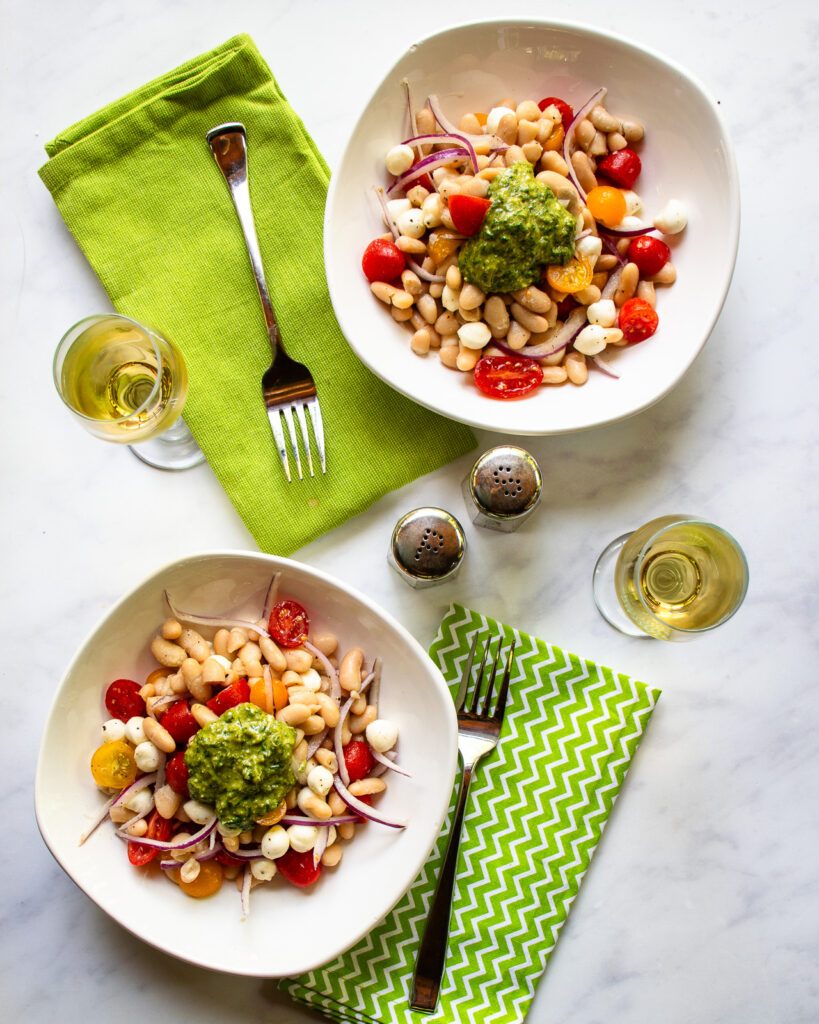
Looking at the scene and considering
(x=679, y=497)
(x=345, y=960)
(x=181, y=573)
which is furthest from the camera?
(x=679, y=497)

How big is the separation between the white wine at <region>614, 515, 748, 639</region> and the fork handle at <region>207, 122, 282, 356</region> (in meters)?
0.92

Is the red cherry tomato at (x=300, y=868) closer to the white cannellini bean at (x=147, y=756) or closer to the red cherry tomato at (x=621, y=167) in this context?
the white cannellini bean at (x=147, y=756)

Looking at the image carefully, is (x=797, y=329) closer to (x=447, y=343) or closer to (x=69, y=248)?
(x=447, y=343)

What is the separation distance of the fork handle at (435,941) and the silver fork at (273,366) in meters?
0.82

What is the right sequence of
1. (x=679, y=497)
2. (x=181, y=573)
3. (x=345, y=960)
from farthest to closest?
(x=679, y=497), (x=345, y=960), (x=181, y=573)

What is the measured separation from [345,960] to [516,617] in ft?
2.79

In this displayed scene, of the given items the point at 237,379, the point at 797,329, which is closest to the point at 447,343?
the point at 237,379

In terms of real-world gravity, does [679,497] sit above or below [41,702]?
below

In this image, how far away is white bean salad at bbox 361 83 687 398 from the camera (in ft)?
5.94

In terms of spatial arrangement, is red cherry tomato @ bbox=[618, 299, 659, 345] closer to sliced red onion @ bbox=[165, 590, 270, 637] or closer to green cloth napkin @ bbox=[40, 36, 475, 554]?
green cloth napkin @ bbox=[40, 36, 475, 554]

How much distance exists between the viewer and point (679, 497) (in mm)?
2041

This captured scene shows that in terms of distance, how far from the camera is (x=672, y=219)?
1.87 metres

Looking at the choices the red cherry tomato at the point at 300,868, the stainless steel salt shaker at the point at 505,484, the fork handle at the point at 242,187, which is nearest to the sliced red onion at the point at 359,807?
the red cherry tomato at the point at 300,868

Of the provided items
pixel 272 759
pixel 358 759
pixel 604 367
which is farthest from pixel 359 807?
pixel 604 367
